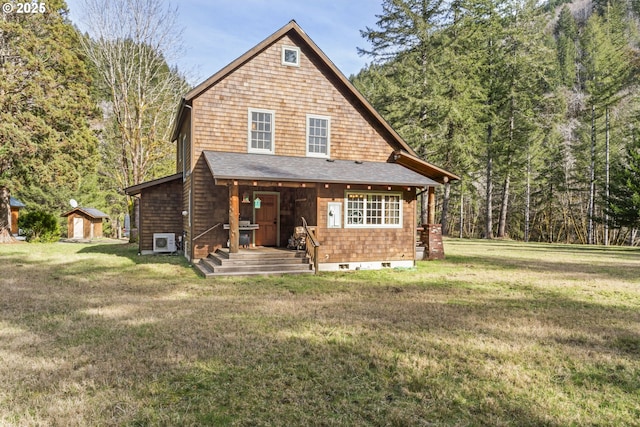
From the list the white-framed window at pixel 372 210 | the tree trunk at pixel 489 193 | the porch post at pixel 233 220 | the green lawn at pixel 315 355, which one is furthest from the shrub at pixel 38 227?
the tree trunk at pixel 489 193

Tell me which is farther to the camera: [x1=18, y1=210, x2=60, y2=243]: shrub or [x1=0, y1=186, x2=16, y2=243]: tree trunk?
[x1=18, y1=210, x2=60, y2=243]: shrub

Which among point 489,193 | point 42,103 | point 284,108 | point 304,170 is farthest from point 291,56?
point 489,193

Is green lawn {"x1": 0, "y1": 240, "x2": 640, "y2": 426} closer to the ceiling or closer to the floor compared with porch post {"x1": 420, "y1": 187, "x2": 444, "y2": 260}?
closer to the floor

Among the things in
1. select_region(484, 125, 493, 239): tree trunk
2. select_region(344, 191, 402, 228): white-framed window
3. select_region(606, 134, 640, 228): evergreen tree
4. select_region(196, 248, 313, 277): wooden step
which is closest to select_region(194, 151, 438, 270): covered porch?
select_region(344, 191, 402, 228): white-framed window

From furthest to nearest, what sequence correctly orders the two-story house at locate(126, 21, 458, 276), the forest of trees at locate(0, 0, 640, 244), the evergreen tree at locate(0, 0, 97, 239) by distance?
the forest of trees at locate(0, 0, 640, 244)
the evergreen tree at locate(0, 0, 97, 239)
the two-story house at locate(126, 21, 458, 276)

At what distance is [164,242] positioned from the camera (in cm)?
1609

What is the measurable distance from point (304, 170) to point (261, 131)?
271 centimetres

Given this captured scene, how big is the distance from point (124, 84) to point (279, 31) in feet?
42.2

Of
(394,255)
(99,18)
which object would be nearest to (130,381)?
(394,255)

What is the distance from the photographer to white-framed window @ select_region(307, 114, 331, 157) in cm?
1448

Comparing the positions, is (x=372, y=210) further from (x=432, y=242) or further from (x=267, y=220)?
(x=267, y=220)

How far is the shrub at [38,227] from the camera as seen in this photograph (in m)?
→ 21.5

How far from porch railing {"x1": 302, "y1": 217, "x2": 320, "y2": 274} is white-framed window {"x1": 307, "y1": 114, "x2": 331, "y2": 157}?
137 inches

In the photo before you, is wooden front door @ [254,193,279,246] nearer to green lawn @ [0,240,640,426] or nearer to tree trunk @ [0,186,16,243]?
green lawn @ [0,240,640,426]
